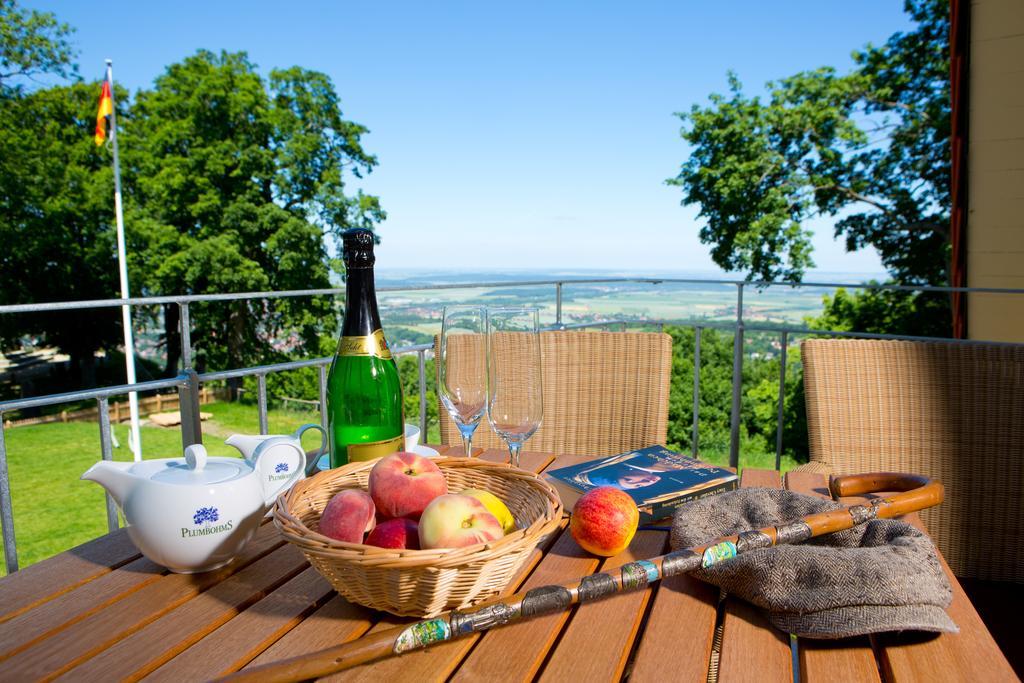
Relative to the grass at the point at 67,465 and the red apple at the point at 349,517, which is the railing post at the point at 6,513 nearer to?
the red apple at the point at 349,517

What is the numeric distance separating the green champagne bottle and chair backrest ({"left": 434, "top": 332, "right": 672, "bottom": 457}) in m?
0.55

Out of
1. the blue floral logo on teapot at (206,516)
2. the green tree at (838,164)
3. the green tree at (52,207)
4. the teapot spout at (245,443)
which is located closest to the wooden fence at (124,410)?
the green tree at (52,207)

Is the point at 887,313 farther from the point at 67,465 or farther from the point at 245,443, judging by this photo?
the point at 67,465

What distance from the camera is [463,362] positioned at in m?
0.90

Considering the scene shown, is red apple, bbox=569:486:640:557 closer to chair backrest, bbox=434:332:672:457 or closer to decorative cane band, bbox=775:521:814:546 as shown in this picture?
decorative cane band, bbox=775:521:814:546

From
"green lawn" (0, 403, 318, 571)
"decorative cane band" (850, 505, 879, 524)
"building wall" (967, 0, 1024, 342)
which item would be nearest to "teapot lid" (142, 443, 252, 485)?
"decorative cane band" (850, 505, 879, 524)

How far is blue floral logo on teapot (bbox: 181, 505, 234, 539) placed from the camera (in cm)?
67

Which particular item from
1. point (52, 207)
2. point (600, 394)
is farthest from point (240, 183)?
point (600, 394)

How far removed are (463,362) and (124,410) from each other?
2330cm

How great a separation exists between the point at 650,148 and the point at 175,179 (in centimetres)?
1466

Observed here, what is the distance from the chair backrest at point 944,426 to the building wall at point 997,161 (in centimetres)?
344

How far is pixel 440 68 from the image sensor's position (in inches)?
908

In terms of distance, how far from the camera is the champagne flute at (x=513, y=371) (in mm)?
867

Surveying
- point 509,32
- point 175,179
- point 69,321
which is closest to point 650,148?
point 509,32
